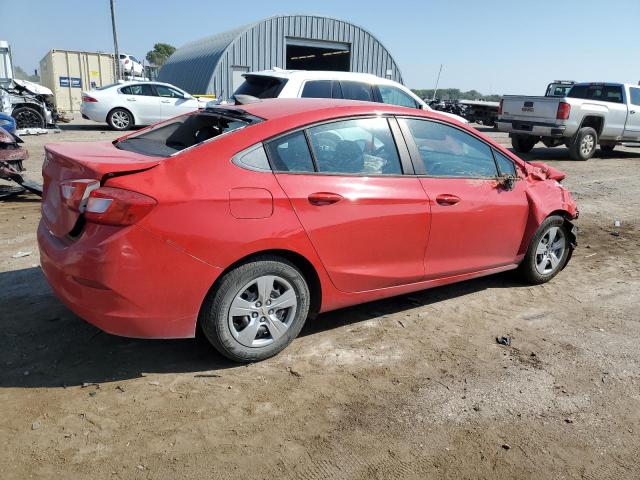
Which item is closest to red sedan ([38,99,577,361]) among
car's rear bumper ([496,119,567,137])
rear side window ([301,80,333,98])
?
rear side window ([301,80,333,98])

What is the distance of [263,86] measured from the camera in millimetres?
9531

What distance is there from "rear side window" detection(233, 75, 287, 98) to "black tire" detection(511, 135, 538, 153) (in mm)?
7966

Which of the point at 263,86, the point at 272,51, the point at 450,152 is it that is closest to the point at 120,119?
the point at 263,86

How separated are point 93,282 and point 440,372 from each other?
2.14m

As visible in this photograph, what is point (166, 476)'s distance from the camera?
7.94 feet

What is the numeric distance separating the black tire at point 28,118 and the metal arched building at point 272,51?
10078 millimetres

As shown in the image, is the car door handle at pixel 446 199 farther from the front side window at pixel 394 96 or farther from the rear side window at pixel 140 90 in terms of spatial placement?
the rear side window at pixel 140 90

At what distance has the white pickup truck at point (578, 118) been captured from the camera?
13078 millimetres

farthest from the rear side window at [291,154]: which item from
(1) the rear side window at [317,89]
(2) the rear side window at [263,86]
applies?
(1) the rear side window at [317,89]

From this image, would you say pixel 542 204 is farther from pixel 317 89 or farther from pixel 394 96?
pixel 394 96

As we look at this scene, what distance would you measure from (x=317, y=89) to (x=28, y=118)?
10.9m

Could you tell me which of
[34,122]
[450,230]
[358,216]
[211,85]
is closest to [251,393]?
[358,216]

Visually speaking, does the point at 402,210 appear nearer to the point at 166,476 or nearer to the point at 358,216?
the point at 358,216

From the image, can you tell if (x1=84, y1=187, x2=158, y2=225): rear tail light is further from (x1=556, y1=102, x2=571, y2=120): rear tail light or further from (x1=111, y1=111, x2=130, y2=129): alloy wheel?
(x1=111, y1=111, x2=130, y2=129): alloy wheel
